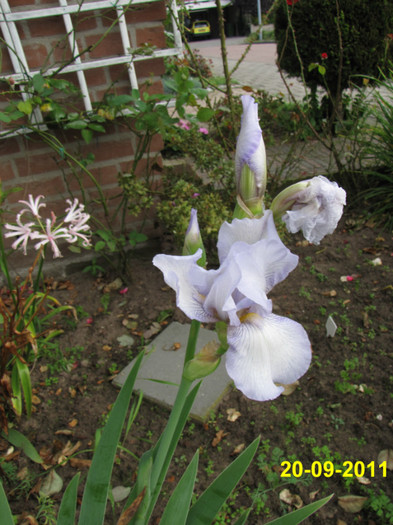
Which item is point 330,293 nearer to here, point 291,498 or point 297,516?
point 291,498

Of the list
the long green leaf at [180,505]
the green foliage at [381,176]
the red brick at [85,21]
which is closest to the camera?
the long green leaf at [180,505]

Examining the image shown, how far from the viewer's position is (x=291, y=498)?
142 cm

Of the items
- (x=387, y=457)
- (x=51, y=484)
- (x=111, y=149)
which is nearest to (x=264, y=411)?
(x=387, y=457)

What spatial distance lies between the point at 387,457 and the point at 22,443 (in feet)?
4.45

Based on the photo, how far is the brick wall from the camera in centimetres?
205

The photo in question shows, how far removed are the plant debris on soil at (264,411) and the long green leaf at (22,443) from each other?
0.05m

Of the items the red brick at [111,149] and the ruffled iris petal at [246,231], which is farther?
the red brick at [111,149]

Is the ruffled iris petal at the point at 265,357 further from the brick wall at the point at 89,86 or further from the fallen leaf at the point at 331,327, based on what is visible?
the brick wall at the point at 89,86

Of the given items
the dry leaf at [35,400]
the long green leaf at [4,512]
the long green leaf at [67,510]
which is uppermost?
the long green leaf at [4,512]

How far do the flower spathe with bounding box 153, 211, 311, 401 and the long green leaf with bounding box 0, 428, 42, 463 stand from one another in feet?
4.06

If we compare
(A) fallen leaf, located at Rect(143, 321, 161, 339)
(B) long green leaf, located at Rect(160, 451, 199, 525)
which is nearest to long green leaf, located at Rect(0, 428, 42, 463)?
(A) fallen leaf, located at Rect(143, 321, 161, 339)

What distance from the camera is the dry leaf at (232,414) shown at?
1680 millimetres

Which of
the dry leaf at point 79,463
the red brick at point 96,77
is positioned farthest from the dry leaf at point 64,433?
the red brick at point 96,77

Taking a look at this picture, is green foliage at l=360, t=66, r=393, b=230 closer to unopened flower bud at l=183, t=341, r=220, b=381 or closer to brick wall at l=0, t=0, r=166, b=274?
brick wall at l=0, t=0, r=166, b=274
